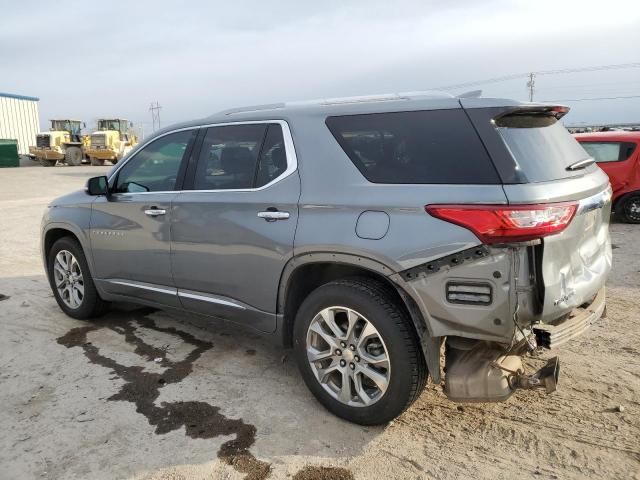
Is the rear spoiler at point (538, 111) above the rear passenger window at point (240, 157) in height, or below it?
above

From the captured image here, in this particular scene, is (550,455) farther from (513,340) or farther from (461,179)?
(461,179)

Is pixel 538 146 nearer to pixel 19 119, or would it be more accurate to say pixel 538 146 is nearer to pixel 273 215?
pixel 273 215

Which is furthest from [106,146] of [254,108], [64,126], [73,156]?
[254,108]

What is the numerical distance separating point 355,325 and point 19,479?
191cm

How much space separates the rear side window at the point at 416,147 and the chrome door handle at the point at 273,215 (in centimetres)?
54

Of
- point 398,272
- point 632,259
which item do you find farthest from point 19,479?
point 632,259

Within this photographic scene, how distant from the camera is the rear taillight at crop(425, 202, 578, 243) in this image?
241 cm

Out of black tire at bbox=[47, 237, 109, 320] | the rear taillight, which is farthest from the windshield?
the rear taillight

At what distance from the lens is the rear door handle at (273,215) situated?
318 centimetres

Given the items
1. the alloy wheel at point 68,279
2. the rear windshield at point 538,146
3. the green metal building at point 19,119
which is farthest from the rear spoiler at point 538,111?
the green metal building at point 19,119

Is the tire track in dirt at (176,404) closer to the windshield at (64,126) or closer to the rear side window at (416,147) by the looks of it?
the rear side window at (416,147)

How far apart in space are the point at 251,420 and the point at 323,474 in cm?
67

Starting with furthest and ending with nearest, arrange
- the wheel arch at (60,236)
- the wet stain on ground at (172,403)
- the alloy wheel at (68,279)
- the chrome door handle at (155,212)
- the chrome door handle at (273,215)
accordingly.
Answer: the alloy wheel at (68,279) → the wheel arch at (60,236) → the chrome door handle at (155,212) → the chrome door handle at (273,215) → the wet stain on ground at (172,403)

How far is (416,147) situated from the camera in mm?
2809
